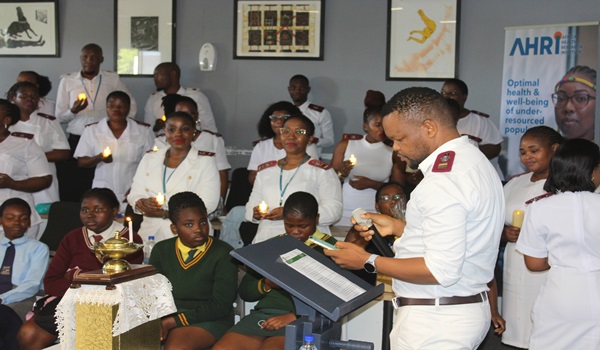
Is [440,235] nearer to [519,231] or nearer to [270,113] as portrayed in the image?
[519,231]

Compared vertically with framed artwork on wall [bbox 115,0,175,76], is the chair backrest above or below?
below

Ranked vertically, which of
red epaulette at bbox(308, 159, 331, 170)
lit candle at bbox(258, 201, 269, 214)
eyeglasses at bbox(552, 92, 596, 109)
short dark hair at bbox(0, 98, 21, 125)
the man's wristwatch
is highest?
eyeglasses at bbox(552, 92, 596, 109)

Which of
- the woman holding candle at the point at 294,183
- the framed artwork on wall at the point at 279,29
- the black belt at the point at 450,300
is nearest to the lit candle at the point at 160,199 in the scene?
the woman holding candle at the point at 294,183

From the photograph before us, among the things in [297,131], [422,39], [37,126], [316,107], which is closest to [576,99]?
[422,39]

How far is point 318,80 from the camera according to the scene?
9172 mm

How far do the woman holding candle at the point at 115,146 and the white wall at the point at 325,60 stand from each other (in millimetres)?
2114

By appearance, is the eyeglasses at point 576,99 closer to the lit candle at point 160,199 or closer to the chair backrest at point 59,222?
the lit candle at point 160,199

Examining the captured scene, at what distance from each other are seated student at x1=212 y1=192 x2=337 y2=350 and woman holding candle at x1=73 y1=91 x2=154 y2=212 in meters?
2.89

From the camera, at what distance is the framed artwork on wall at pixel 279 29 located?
9141mm

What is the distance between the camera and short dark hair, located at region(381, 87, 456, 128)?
278 centimetres

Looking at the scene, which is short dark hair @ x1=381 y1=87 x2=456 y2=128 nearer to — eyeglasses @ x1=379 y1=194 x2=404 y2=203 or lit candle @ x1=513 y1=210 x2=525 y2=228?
lit candle @ x1=513 y1=210 x2=525 y2=228

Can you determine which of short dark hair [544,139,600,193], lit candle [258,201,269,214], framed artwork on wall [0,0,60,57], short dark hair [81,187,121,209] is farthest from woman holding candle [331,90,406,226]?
framed artwork on wall [0,0,60,57]

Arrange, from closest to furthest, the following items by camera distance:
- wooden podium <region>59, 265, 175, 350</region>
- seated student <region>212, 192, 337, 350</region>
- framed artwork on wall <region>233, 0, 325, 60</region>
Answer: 1. wooden podium <region>59, 265, 175, 350</region>
2. seated student <region>212, 192, 337, 350</region>
3. framed artwork on wall <region>233, 0, 325, 60</region>

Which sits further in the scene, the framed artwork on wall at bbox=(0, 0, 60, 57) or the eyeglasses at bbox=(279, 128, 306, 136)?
the framed artwork on wall at bbox=(0, 0, 60, 57)
